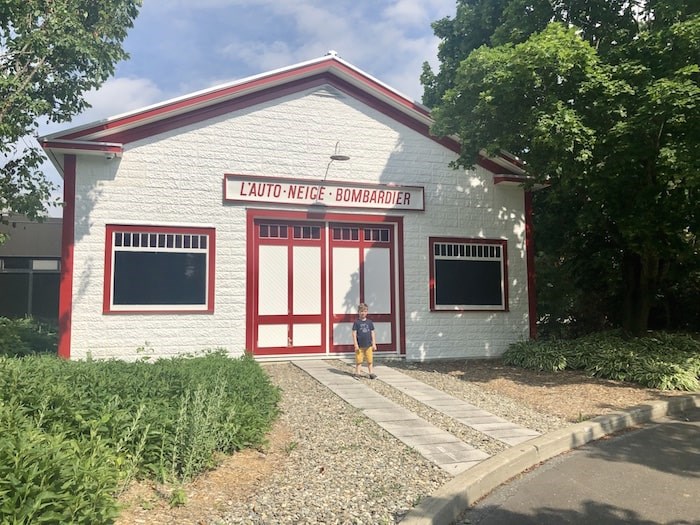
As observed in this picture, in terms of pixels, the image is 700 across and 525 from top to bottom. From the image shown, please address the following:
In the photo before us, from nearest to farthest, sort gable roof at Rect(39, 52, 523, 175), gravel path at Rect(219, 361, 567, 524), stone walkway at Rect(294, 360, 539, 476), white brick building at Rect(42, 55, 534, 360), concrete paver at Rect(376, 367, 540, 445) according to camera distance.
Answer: gravel path at Rect(219, 361, 567, 524) < stone walkway at Rect(294, 360, 539, 476) < concrete paver at Rect(376, 367, 540, 445) < gable roof at Rect(39, 52, 523, 175) < white brick building at Rect(42, 55, 534, 360)

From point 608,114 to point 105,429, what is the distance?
909 centimetres

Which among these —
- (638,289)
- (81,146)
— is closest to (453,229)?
(638,289)

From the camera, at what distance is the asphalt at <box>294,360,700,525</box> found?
455 centimetres

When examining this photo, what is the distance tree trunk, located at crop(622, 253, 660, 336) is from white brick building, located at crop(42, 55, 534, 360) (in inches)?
91.6

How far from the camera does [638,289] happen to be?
13055 mm

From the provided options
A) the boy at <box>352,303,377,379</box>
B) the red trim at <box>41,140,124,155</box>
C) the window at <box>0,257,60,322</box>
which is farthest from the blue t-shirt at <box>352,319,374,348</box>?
the window at <box>0,257,60,322</box>

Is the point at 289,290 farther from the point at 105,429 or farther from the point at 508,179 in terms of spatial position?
the point at 105,429

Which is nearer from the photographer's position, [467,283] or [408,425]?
[408,425]

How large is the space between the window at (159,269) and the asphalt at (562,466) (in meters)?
3.91

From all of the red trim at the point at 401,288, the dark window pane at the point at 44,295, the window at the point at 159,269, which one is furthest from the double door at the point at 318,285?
the dark window pane at the point at 44,295

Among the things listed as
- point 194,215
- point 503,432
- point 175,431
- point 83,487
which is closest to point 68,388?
point 175,431

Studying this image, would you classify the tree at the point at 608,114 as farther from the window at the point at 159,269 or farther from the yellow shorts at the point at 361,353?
the window at the point at 159,269

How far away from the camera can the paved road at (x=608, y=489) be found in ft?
14.8

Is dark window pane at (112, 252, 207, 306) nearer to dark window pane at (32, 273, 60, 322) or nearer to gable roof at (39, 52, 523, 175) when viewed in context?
gable roof at (39, 52, 523, 175)
